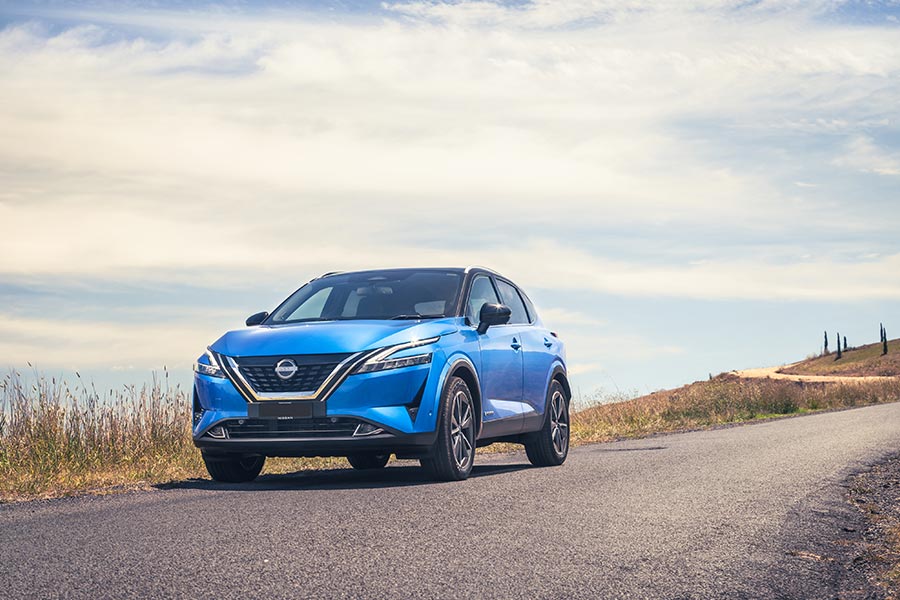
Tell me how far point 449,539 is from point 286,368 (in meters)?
3.18

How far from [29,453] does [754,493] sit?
7297 millimetres

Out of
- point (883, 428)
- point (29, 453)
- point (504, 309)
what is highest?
point (504, 309)

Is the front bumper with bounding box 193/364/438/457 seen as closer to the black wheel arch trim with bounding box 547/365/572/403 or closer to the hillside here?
the black wheel arch trim with bounding box 547/365/572/403

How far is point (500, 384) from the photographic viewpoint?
1070 cm

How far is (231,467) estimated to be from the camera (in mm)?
9898

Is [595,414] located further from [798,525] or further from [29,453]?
[798,525]

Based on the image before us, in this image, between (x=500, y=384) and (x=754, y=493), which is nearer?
(x=754, y=493)

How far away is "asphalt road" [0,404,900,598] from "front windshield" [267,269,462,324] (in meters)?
1.57

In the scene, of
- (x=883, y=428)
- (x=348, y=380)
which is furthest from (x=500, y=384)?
(x=883, y=428)

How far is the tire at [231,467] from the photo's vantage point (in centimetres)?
980

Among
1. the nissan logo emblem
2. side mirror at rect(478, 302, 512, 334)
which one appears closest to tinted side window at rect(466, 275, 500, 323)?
side mirror at rect(478, 302, 512, 334)

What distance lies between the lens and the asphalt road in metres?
5.14

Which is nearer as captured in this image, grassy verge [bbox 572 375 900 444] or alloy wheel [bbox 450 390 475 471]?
alloy wheel [bbox 450 390 475 471]

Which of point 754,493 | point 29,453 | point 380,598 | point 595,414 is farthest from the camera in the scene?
point 595,414
